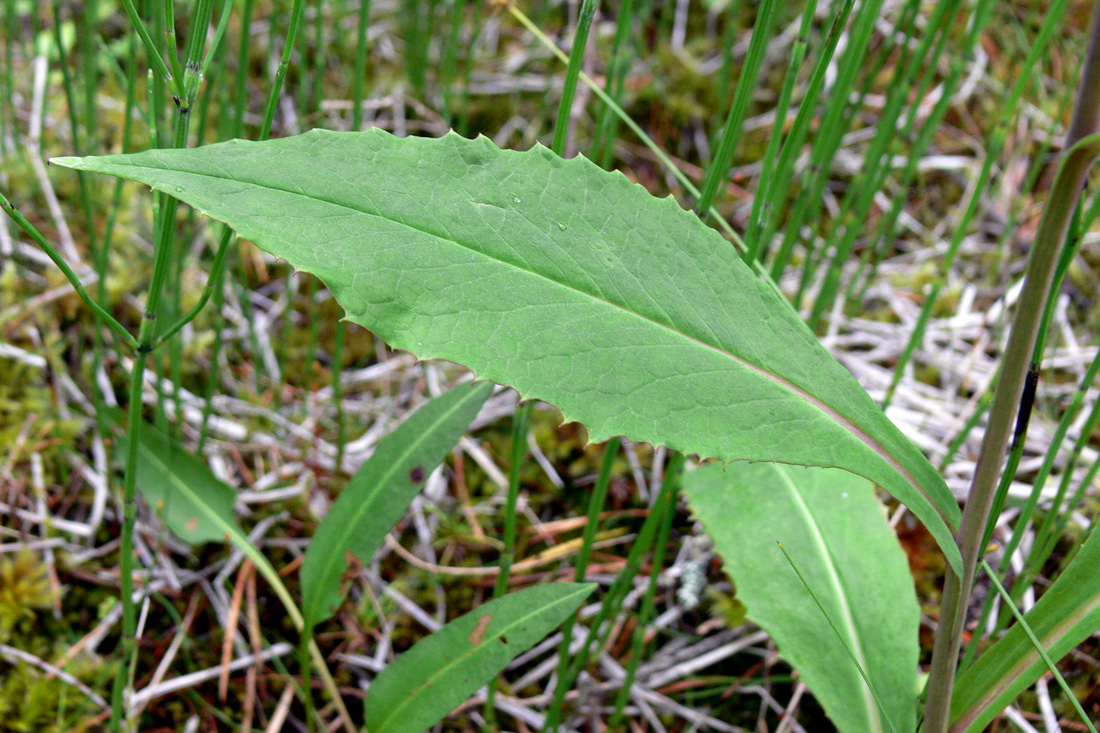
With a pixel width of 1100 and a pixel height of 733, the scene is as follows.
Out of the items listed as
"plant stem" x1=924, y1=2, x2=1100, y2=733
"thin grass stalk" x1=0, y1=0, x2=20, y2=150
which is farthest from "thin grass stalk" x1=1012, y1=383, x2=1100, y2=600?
"thin grass stalk" x1=0, y1=0, x2=20, y2=150

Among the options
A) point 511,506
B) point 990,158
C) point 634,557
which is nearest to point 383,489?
point 511,506

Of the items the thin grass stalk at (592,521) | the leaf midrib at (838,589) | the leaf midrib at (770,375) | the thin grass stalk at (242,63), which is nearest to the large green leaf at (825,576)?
the leaf midrib at (838,589)

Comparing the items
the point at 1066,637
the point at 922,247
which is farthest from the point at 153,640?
the point at 922,247

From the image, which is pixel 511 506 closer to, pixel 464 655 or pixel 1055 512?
pixel 464 655

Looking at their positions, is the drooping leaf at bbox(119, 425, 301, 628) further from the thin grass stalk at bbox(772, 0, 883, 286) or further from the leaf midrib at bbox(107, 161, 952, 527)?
the thin grass stalk at bbox(772, 0, 883, 286)

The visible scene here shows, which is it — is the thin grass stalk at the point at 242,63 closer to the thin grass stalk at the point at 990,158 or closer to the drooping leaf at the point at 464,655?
the drooping leaf at the point at 464,655
